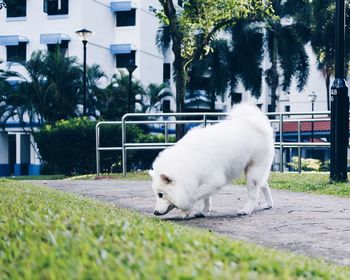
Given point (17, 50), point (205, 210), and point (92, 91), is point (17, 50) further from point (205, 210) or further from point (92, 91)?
point (205, 210)

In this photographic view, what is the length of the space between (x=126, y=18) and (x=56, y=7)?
16.3 ft

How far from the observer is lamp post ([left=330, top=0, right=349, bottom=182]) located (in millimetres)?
12070

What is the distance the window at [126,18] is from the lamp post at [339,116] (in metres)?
36.8

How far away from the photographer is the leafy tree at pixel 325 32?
151 feet

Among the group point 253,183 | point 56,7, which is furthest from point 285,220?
point 56,7

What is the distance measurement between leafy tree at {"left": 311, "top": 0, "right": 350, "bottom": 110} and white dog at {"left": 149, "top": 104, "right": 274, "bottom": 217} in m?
38.6

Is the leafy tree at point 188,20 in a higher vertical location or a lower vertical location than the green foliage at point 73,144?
higher

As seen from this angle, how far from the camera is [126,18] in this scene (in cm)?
4878

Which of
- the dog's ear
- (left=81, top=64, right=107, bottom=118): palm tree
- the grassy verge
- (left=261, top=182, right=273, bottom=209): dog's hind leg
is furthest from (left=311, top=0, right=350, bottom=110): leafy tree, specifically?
the dog's ear

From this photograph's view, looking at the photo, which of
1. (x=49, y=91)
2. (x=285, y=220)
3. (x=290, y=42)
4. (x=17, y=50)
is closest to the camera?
(x=285, y=220)

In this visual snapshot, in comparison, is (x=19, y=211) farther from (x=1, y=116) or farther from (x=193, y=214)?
(x=1, y=116)

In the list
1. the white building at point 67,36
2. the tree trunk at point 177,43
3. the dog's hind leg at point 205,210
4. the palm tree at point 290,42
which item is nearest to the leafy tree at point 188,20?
the tree trunk at point 177,43

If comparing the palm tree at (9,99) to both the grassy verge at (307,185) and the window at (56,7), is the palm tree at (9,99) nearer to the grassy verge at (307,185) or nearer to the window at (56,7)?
the window at (56,7)

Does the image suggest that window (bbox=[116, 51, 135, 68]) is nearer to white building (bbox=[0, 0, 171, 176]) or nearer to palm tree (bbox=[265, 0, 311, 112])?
white building (bbox=[0, 0, 171, 176])
